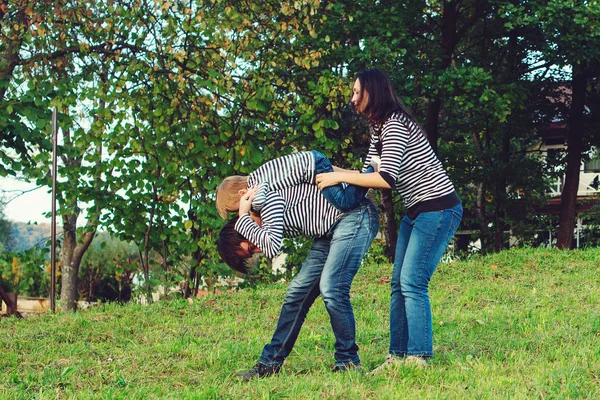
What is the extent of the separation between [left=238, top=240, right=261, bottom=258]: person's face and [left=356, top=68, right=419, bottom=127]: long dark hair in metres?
1.11

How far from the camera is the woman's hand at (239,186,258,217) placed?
4.56 meters

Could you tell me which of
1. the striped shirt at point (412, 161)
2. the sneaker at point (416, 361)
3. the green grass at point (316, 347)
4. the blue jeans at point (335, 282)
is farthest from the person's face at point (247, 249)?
the sneaker at point (416, 361)

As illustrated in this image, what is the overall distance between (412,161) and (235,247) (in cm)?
126

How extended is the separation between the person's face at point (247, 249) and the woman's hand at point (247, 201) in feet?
0.60

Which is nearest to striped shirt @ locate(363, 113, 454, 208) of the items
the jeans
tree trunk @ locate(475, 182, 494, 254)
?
the jeans

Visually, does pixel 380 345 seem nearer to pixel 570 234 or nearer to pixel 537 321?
pixel 537 321

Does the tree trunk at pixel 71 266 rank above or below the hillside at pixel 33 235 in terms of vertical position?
below

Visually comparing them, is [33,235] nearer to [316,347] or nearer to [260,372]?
[316,347]

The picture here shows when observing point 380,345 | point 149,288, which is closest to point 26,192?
point 149,288

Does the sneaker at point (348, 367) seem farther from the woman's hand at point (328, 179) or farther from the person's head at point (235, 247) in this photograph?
the woman's hand at point (328, 179)

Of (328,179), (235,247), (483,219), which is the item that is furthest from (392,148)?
(483,219)

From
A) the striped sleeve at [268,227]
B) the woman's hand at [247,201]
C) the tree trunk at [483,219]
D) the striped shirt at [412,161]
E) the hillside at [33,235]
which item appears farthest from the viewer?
the tree trunk at [483,219]

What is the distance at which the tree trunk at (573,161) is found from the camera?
1856cm

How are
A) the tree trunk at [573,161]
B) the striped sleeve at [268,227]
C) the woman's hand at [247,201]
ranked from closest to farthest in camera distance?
the striped sleeve at [268,227]
the woman's hand at [247,201]
the tree trunk at [573,161]
